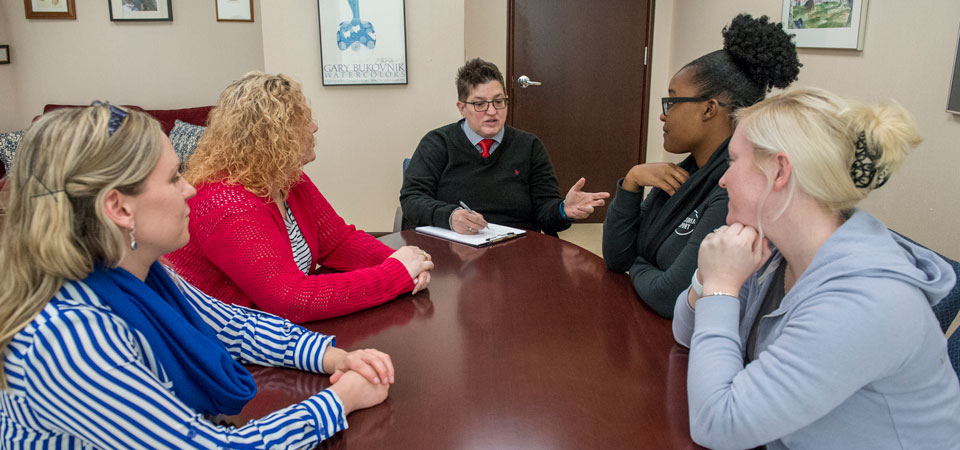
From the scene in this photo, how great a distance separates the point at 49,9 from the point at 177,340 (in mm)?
4736

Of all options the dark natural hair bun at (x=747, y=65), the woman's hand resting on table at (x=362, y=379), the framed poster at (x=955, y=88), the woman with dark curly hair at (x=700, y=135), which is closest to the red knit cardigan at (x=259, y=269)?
the woman's hand resting on table at (x=362, y=379)

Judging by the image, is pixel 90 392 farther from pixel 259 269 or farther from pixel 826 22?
Result: pixel 826 22

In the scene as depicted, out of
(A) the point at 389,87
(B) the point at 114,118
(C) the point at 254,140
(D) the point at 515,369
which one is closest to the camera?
(B) the point at 114,118

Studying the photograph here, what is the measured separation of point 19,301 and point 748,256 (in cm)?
105

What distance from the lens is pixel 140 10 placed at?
15.4 ft

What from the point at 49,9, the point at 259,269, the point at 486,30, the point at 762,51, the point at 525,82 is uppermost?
the point at 49,9

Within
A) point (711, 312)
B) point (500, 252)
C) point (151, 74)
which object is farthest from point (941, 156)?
point (151, 74)

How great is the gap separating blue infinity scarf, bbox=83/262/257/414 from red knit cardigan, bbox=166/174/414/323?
14.4 inches

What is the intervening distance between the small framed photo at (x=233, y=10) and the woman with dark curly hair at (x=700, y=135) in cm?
378

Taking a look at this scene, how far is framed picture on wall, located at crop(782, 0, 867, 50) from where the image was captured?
2.65 m

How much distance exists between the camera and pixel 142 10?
15.4ft

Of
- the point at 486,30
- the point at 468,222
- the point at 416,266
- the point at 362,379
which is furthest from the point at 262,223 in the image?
the point at 486,30

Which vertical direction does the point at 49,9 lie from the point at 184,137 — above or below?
above

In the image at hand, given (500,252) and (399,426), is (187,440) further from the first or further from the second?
(500,252)
